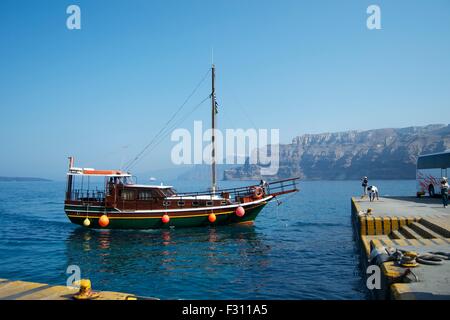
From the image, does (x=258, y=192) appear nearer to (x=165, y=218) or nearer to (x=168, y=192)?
(x=168, y=192)

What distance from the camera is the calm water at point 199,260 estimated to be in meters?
13.9

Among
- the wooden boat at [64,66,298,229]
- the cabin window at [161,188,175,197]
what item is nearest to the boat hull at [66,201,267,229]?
the wooden boat at [64,66,298,229]

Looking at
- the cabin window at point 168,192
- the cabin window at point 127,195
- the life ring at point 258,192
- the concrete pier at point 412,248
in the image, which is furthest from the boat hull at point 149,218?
the concrete pier at point 412,248

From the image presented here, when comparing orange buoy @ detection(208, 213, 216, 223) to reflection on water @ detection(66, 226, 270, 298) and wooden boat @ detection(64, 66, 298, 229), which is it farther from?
reflection on water @ detection(66, 226, 270, 298)

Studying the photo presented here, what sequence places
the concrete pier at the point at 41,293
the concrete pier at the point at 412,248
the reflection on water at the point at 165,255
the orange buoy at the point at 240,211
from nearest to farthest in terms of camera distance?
the concrete pier at the point at 412,248
the concrete pier at the point at 41,293
the reflection on water at the point at 165,255
the orange buoy at the point at 240,211

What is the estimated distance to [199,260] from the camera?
61.1ft

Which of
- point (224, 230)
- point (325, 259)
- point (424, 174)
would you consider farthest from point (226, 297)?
point (424, 174)

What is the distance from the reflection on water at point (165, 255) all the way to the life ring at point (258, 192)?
2.95m

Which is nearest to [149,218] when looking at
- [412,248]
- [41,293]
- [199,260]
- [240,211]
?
[240,211]

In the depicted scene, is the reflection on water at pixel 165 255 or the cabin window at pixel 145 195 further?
the cabin window at pixel 145 195

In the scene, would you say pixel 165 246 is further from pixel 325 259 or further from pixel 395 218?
pixel 395 218

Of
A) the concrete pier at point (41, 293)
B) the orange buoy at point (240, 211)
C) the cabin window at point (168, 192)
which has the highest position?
the cabin window at point (168, 192)

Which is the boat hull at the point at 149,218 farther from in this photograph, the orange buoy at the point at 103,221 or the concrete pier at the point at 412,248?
the concrete pier at the point at 412,248
